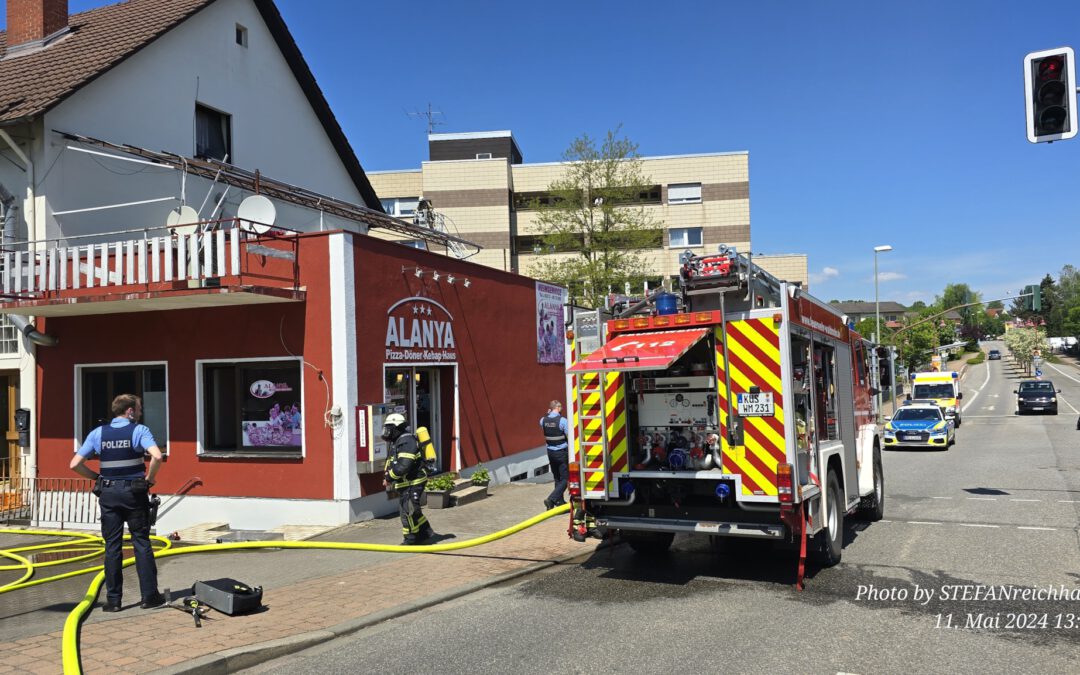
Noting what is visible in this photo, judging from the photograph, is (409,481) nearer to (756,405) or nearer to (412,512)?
(412,512)

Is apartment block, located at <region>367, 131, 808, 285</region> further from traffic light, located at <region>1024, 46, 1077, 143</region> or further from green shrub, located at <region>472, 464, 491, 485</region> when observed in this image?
traffic light, located at <region>1024, 46, 1077, 143</region>

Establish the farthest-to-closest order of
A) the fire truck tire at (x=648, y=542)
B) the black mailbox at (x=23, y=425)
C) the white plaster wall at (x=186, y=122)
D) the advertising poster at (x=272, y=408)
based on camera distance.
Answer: the white plaster wall at (x=186, y=122) → the black mailbox at (x=23, y=425) → the advertising poster at (x=272, y=408) → the fire truck tire at (x=648, y=542)

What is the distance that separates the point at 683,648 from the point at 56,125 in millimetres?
13092

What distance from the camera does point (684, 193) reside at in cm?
4522

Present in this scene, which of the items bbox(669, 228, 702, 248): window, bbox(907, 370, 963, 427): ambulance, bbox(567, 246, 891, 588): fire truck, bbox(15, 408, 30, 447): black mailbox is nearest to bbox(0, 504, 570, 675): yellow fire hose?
bbox(567, 246, 891, 588): fire truck

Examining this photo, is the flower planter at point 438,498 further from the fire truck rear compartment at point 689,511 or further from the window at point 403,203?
the window at point 403,203

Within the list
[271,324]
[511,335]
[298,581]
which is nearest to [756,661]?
[298,581]

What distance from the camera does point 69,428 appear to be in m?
13.0

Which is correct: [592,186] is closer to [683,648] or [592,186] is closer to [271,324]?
[271,324]

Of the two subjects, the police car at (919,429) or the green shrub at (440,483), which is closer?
the green shrub at (440,483)

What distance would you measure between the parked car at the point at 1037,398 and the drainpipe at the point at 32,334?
42.4m

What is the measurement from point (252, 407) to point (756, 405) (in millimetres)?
8025

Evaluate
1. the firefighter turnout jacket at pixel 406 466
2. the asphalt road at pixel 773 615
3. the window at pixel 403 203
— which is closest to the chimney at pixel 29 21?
the firefighter turnout jacket at pixel 406 466

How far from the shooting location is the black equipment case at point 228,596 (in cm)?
651
